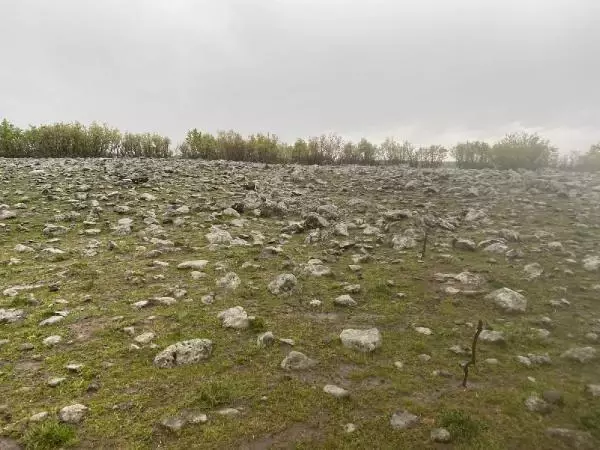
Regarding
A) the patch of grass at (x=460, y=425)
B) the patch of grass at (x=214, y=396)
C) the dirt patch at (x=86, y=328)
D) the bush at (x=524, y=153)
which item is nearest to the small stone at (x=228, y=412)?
the patch of grass at (x=214, y=396)

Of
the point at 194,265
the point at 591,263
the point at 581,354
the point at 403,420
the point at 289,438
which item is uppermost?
the point at 591,263

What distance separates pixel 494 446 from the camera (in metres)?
5.37

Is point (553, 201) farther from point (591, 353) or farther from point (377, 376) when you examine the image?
point (377, 376)

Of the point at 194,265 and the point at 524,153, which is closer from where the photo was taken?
the point at 194,265

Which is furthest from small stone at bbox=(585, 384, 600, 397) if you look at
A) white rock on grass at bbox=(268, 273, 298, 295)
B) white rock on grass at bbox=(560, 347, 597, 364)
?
white rock on grass at bbox=(268, 273, 298, 295)

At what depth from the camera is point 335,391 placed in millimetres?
6418

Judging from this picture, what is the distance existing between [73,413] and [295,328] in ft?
13.2

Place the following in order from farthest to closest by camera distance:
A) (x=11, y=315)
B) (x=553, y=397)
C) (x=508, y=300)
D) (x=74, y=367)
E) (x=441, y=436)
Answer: (x=508, y=300) < (x=11, y=315) < (x=74, y=367) < (x=553, y=397) < (x=441, y=436)

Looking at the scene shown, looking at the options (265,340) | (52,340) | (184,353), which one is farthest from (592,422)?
(52,340)

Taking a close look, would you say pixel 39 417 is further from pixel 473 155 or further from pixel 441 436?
pixel 473 155

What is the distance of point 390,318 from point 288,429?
393 cm

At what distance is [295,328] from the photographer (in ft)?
27.6

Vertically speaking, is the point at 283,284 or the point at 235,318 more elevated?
the point at 283,284

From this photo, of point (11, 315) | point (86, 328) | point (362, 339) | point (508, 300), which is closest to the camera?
point (362, 339)
